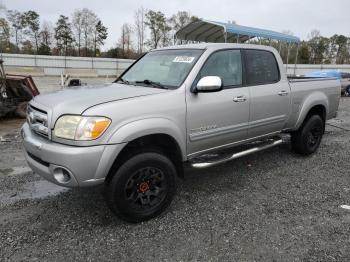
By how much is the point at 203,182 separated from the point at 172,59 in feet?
5.81

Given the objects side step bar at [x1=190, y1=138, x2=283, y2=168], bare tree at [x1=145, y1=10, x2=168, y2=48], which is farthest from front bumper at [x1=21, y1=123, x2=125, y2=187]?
bare tree at [x1=145, y1=10, x2=168, y2=48]

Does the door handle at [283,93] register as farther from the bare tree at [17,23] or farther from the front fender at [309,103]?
the bare tree at [17,23]

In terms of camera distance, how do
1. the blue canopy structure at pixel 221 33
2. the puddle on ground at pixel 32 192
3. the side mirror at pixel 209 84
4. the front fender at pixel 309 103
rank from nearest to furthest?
the side mirror at pixel 209 84 < the puddle on ground at pixel 32 192 < the front fender at pixel 309 103 < the blue canopy structure at pixel 221 33

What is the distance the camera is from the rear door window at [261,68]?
14.2ft

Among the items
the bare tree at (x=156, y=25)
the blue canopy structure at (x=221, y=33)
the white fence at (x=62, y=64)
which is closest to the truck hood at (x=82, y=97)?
the blue canopy structure at (x=221, y=33)

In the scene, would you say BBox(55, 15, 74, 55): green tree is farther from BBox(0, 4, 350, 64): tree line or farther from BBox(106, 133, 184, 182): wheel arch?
BBox(106, 133, 184, 182): wheel arch

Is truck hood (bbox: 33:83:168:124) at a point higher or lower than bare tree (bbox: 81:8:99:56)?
lower

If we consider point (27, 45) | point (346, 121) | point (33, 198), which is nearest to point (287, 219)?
point (33, 198)

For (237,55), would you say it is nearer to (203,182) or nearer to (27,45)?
(203,182)

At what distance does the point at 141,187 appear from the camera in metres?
3.25

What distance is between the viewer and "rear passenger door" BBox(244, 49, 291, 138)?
428 cm

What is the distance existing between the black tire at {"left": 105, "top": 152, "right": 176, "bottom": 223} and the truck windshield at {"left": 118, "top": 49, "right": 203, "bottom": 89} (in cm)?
94

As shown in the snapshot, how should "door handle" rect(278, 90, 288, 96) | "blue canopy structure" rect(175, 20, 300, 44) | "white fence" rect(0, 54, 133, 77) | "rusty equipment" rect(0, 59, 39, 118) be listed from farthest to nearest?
"white fence" rect(0, 54, 133, 77) → "blue canopy structure" rect(175, 20, 300, 44) → "rusty equipment" rect(0, 59, 39, 118) → "door handle" rect(278, 90, 288, 96)

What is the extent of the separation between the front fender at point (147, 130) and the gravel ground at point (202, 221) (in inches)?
36.2
